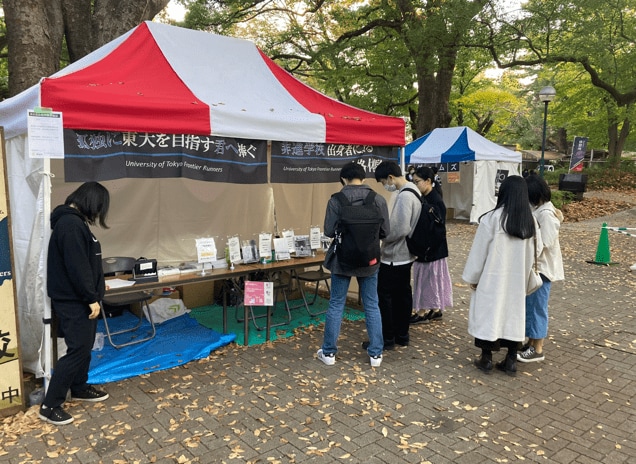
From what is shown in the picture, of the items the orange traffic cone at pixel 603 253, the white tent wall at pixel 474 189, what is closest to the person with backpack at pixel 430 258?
the orange traffic cone at pixel 603 253

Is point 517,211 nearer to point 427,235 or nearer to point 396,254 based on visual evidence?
point 427,235

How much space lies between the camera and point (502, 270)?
390 cm

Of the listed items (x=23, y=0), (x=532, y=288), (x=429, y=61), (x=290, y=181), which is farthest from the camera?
(x=429, y=61)

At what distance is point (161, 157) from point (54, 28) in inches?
154

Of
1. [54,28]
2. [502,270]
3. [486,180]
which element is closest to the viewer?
[502,270]

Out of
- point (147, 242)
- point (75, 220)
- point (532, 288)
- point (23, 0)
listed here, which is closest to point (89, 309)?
point (75, 220)

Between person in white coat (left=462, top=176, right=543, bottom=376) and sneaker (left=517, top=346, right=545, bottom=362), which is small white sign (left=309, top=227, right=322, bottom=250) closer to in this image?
person in white coat (left=462, top=176, right=543, bottom=376)

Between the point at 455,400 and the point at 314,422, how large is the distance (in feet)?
3.82

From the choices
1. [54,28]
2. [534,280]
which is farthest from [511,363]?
[54,28]

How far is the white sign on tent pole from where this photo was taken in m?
3.11

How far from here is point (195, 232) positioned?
19.0ft

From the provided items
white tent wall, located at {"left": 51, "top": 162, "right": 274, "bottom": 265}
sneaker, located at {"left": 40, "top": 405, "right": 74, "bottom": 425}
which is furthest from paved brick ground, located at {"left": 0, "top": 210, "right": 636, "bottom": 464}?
white tent wall, located at {"left": 51, "top": 162, "right": 274, "bottom": 265}

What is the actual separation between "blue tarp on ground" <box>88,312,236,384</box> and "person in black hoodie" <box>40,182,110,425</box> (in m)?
0.61

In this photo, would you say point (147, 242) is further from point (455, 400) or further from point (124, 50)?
point (455, 400)
